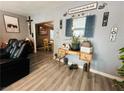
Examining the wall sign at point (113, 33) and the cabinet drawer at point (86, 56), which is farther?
the cabinet drawer at point (86, 56)

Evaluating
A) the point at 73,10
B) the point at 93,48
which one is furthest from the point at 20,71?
the point at 73,10

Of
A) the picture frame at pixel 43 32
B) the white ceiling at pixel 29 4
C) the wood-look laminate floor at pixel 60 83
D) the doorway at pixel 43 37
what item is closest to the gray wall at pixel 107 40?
the wood-look laminate floor at pixel 60 83

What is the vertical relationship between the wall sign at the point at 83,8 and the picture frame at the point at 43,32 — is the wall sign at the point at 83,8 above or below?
above

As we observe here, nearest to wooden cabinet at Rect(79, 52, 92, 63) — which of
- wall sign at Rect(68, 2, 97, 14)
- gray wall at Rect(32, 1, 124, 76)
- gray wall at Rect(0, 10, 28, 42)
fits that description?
gray wall at Rect(32, 1, 124, 76)

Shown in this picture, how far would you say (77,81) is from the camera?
199 cm

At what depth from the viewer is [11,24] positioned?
4094mm

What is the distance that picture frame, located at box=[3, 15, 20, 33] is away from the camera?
12.8ft

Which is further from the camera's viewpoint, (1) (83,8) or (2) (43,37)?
(2) (43,37)

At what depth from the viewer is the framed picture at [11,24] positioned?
154 inches

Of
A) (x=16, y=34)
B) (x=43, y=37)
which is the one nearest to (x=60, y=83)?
(x=16, y=34)

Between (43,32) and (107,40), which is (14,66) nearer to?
(107,40)

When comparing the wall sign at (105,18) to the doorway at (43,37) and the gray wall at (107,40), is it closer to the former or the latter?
the gray wall at (107,40)

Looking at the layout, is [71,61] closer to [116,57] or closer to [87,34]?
[87,34]

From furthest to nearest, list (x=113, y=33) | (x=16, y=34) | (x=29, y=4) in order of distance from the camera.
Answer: (x=16, y=34)
(x=29, y=4)
(x=113, y=33)
